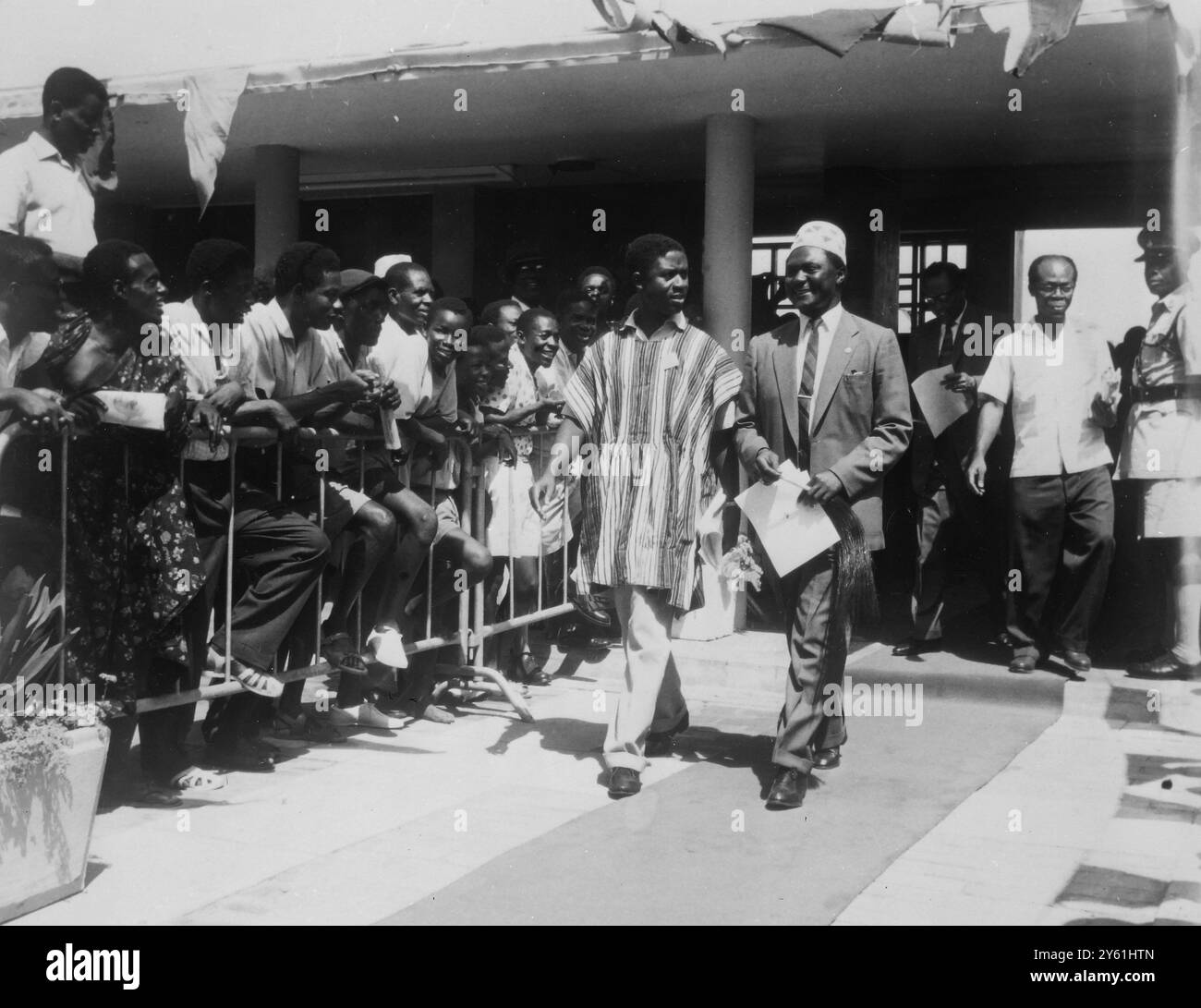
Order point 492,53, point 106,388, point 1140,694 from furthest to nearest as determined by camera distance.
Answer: point 492,53
point 1140,694
point 106,388

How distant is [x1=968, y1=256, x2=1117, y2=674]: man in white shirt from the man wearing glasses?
0.27 metres

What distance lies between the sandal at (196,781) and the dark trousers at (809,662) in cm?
209

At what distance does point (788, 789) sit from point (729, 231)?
400 cm

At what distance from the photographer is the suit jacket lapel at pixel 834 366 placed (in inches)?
203

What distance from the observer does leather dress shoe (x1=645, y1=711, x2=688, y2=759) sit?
5.69 m

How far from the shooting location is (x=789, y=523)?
5.05m

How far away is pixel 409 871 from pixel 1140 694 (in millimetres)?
3952

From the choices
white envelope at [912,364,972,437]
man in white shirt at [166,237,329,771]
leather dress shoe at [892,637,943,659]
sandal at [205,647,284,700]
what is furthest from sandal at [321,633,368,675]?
white envelope at [912,364,972,437]

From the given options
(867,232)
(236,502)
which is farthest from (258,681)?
(867,232)

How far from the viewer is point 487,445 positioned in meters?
6.71

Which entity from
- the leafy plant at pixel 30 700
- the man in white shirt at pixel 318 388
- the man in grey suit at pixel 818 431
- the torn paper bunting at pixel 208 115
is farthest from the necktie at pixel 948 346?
the leafy plant at pixel 30 700

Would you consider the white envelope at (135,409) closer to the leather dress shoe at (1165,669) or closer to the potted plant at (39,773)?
the potted plant at (39,773)

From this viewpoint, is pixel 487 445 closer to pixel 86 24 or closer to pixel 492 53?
pixel 492 53
